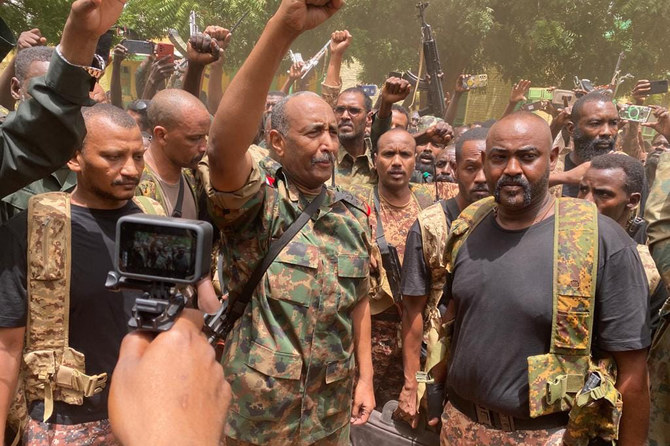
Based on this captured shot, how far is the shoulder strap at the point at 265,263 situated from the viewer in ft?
9.03

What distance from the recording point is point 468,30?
71.4ft

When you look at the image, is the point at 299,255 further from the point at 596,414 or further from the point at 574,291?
the point at 596,414

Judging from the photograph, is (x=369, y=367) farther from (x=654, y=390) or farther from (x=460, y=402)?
(x=654, y=390)

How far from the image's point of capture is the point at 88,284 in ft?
8.49

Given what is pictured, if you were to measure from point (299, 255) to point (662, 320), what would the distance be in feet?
5.27

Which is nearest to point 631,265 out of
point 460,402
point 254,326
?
point 460,402

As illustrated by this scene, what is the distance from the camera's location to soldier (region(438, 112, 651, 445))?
99.3 inches

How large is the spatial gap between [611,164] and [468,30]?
19.3 meters

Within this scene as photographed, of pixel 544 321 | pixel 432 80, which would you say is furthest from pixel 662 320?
pixel 432 80

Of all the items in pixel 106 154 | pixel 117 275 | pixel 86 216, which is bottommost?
pixel 86 216

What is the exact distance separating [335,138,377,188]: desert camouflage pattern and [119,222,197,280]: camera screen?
13.2 feet

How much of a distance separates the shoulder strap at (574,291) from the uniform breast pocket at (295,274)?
40.4 inches

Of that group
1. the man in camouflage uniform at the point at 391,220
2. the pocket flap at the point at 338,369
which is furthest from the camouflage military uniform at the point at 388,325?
the pocket flap at the point at 338,369

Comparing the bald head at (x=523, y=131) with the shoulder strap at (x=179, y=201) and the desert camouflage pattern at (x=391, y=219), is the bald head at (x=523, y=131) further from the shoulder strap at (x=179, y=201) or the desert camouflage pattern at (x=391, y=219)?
the shoulder strap at (x=179, y=201)
